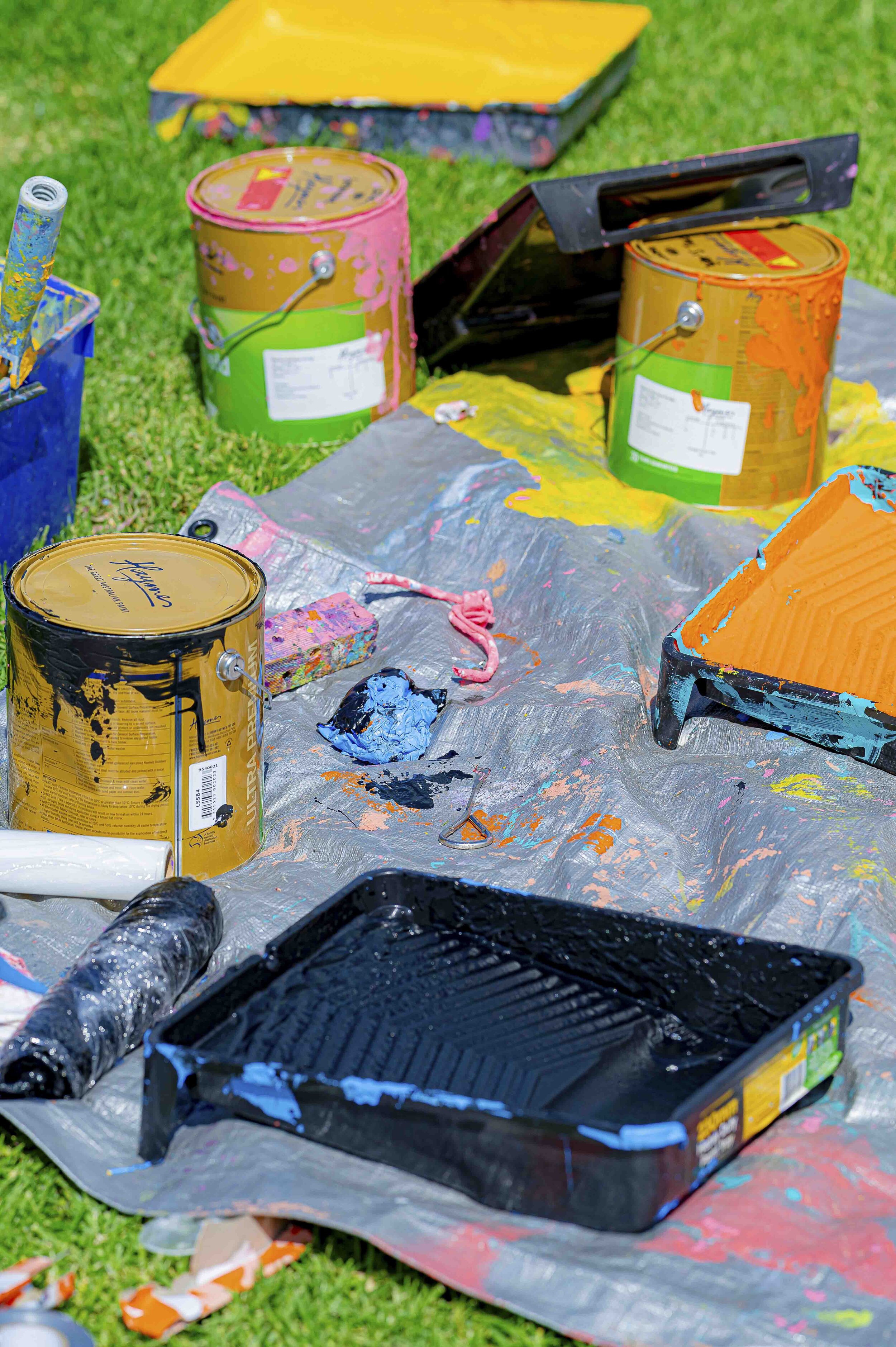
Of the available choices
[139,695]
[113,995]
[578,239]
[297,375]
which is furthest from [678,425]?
[113,995]

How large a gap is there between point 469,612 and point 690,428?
2.34 ft

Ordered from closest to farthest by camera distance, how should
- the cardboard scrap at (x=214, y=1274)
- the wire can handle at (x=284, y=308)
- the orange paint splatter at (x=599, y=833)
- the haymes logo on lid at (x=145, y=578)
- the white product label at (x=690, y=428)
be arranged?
the cardboard scrap at (x=214, y=1274)
the haymes logo on lid at (x=145, y=578)
the orange paint splatter at (x=599, y=833)
the white product label at (x=690, y=428)
the wire can handle at (x=284, y=308)

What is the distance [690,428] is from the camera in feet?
10.9

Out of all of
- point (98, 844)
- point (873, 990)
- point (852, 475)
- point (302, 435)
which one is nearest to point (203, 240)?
point (302, 435)

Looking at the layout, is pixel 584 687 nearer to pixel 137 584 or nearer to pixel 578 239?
pixel 137 584

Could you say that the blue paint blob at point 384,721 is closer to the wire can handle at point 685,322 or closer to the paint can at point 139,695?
the paint can at point 139,695

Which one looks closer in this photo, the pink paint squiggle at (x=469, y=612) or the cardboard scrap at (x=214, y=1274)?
the cardboard scrap at (x=214, y=1274)

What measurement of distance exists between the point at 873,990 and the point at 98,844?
1157 millimetres

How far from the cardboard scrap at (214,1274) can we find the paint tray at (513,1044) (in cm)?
13

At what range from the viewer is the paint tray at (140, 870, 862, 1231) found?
1714 mm

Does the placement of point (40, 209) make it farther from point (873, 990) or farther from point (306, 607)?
point (873, 990)

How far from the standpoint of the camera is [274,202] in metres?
3.58

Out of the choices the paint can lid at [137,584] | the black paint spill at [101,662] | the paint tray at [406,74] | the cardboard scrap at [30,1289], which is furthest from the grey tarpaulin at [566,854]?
the paint tray at [406,74]

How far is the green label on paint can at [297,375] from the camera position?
3.53 m
